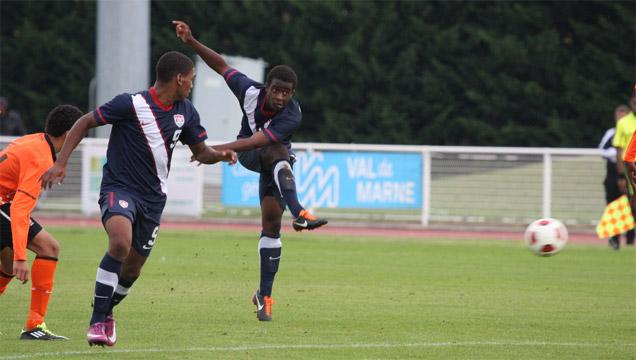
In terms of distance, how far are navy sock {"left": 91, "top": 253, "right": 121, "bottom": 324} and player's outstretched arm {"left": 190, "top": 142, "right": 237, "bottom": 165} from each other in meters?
1.12

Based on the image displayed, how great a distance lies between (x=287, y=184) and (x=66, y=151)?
2.52 m

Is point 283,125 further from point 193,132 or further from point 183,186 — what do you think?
point 183,186

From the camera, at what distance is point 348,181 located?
21.8 meters

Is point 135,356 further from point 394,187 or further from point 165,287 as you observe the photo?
point 394,187

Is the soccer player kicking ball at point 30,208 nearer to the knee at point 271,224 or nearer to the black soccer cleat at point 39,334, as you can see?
the black soccer cleat at point 39,334

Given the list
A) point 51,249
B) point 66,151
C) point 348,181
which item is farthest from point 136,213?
point 348,181

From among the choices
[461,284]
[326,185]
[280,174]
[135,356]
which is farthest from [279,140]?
[326,185]

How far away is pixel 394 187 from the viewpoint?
860 inches

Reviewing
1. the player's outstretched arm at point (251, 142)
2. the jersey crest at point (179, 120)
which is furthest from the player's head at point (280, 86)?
the jersey crest at point (179, 120)

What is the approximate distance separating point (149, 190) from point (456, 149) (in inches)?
563

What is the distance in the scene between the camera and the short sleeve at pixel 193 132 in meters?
8.83

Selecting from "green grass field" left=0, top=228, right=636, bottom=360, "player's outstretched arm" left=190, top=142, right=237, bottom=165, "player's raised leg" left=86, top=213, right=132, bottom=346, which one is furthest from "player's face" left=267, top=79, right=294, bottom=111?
"player's raised leg" left=86, top=213, right=132, bottom=346

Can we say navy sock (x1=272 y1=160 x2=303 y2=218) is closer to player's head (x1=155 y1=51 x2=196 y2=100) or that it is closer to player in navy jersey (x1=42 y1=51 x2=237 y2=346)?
player in navy jersey (x1=42 y1=51 x2=237 y2=346)

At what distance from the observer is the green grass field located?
8703 millimetres
